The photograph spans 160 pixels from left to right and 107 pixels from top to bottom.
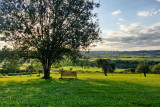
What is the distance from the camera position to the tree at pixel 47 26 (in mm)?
22788

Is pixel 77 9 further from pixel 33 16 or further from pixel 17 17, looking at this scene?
pixel 17 17

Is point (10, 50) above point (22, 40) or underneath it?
underneath

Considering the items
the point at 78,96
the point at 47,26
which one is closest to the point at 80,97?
the point at 78,96

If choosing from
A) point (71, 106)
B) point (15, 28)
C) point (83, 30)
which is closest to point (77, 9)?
point (83, 30)

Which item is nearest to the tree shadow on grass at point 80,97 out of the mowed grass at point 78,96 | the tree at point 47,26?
the mowed grass at point 78,96

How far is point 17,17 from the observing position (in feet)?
76.4

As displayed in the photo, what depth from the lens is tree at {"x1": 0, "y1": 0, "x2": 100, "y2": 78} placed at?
74.8 ft

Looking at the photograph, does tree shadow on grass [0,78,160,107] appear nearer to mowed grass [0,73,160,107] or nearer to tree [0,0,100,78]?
mowed grass [0,73,160,107]

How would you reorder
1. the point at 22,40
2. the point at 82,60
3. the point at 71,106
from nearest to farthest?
the point at 71,106
the point at 22,40
the point at 82,60

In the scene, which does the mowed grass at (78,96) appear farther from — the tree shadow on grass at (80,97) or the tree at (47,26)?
the tree at (47,26)

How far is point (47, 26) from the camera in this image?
25.8m

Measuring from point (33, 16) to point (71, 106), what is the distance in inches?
843

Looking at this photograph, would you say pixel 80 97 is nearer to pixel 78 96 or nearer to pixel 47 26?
pixel 78 96

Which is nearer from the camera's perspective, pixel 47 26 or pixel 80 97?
pixel 80 97
